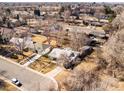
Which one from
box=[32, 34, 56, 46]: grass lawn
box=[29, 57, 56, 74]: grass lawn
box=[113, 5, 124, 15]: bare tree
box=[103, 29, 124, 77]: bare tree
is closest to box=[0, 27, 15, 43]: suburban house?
box=[32, 34, 56, 46]: grass lawn

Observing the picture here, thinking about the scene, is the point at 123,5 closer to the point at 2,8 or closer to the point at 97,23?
the point at 97,23

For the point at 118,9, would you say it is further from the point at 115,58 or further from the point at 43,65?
the point at 43,65

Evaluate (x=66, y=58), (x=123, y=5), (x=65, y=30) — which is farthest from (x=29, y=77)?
(x=123, y=5)

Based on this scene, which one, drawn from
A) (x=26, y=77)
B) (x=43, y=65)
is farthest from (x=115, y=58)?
(x=26, y=77)

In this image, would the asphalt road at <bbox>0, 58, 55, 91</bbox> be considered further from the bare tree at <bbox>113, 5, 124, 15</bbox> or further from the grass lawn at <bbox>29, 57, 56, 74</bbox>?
the bare tree at <bbox>113, 5, 124, 15</bbox>

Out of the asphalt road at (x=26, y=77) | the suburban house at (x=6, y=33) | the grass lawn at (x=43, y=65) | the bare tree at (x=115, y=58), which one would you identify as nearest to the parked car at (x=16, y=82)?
the asphalt road at (x=26, y=77)
